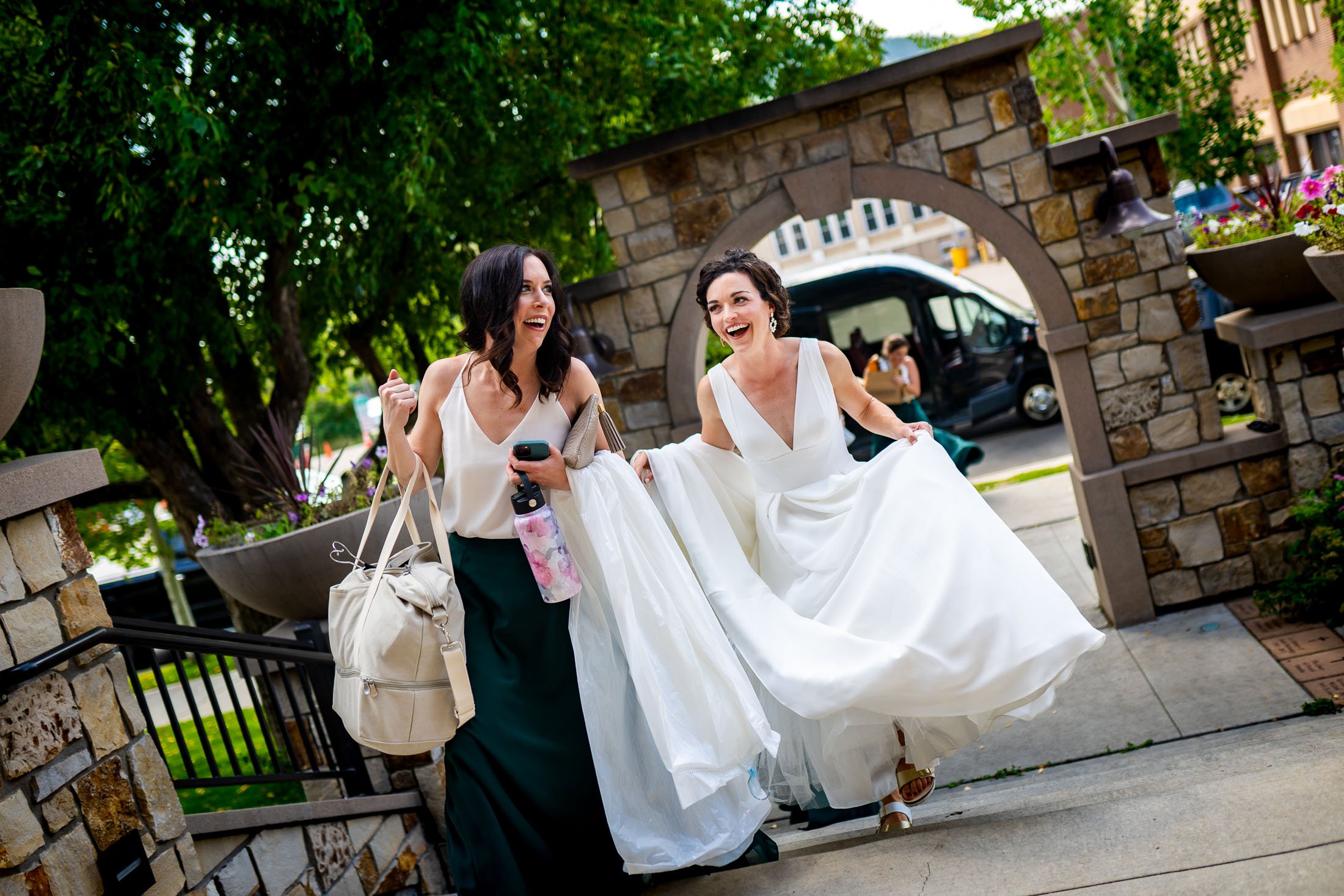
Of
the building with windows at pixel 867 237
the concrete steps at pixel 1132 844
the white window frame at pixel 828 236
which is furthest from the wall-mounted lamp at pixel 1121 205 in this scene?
the building with windows at pixel 867 237

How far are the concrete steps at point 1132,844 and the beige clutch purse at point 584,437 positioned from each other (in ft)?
4.46

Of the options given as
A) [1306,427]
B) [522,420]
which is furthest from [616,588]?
[1306,427]

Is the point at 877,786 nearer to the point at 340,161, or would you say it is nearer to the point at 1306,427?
the point at 1306,427

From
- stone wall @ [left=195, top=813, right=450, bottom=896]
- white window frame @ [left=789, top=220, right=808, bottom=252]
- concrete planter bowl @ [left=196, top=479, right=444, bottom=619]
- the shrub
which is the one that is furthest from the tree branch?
white window frame @ [left=789, top=220, right=808, bottom=252]

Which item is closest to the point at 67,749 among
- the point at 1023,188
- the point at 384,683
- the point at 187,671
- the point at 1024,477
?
the point at 384,683

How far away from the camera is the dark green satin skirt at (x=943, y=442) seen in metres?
8.27

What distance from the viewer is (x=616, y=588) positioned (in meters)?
3.31

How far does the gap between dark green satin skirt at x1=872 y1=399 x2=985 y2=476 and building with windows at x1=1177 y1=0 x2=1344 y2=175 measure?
50.5 feet

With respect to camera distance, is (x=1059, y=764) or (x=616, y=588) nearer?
(x=616, y=588)

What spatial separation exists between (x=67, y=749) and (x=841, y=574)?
239 centimetres

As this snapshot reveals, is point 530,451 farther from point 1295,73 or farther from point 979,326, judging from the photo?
point 1295,73

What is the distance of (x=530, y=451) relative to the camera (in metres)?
3.30

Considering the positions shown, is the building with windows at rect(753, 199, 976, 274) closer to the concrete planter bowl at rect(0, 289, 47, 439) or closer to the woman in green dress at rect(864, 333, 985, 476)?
the woman in green dress at rect(864, 333, 985, 476)

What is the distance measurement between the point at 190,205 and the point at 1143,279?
554 centimetres
